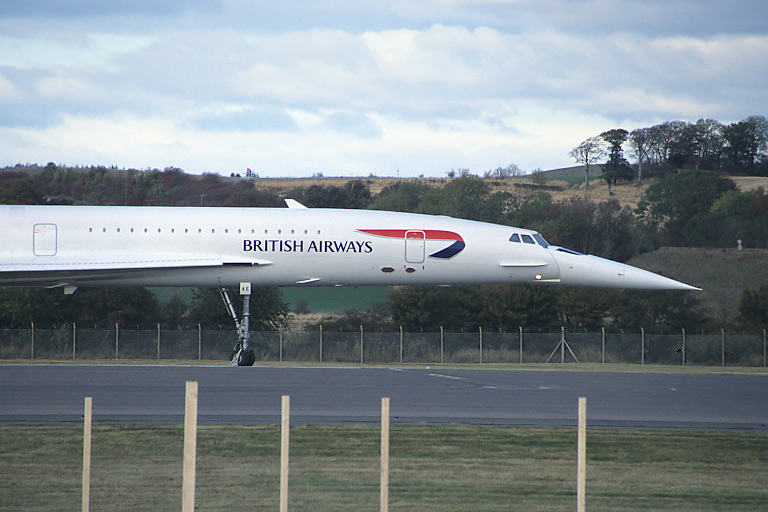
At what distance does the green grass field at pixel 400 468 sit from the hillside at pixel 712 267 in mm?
44441

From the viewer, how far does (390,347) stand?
34.4 metres

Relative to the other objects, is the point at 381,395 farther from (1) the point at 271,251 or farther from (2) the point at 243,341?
(1) the point at 271,251

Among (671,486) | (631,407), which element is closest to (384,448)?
(671,486)

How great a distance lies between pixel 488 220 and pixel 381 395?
5759 cm

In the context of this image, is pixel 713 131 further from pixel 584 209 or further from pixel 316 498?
pixel 316 498

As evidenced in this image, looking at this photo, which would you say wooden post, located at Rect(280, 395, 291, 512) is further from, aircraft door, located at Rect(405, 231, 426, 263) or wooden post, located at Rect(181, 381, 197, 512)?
aircraft door, located at Rect(405, 231, 426, 263)

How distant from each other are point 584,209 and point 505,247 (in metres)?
53.8

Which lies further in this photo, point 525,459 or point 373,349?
point 373,349

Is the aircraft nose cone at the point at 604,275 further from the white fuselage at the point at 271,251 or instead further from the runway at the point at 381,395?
the runway at the point at 381,395

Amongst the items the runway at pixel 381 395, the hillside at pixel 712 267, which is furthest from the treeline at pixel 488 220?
the runway at pixel 381 395

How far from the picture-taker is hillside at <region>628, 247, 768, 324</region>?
58750 mm

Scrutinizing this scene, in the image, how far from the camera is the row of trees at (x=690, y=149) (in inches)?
4348

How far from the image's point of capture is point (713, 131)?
113m

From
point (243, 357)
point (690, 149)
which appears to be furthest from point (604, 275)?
point (690, 149)
